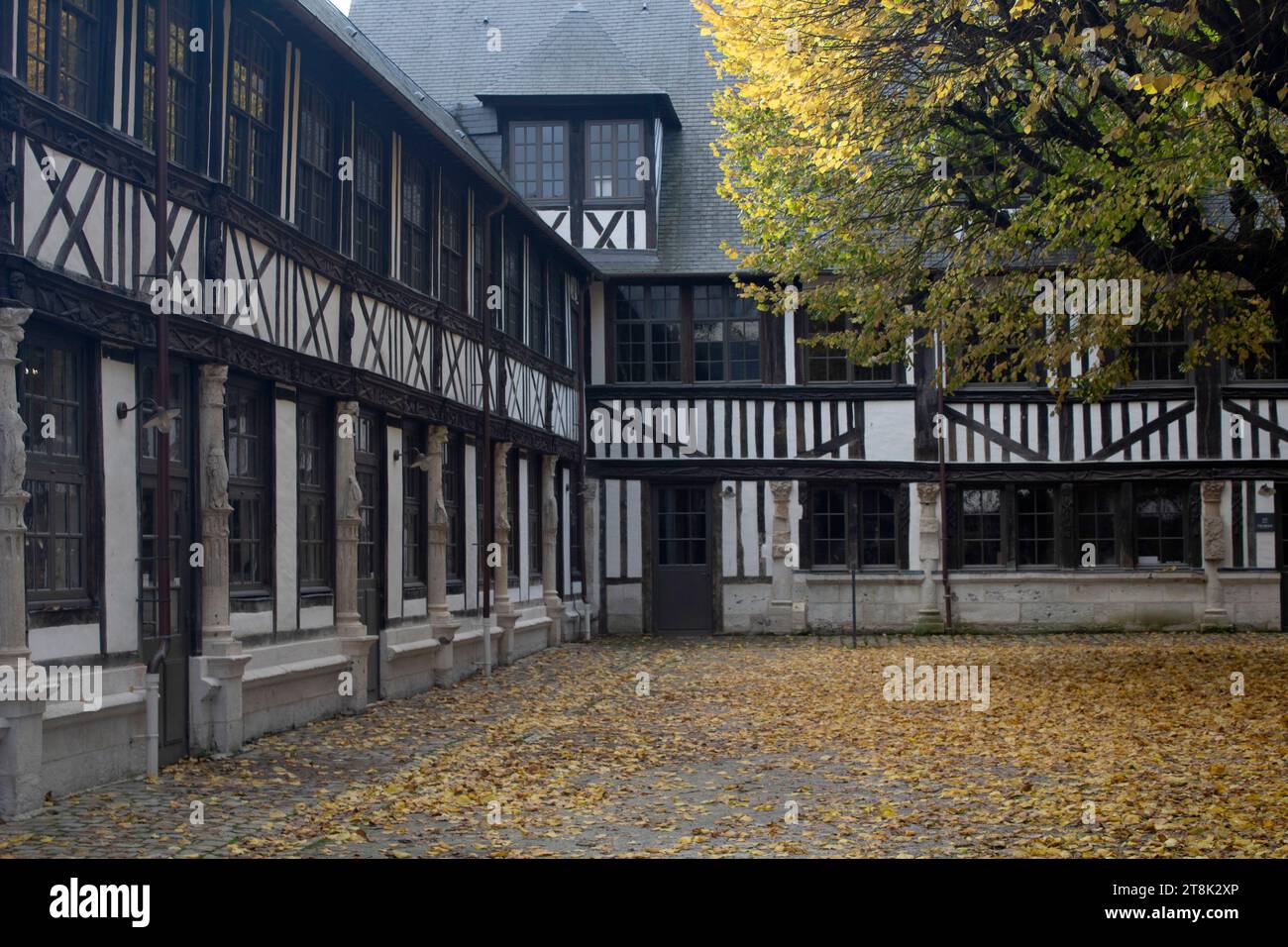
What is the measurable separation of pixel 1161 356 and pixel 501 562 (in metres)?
12.6

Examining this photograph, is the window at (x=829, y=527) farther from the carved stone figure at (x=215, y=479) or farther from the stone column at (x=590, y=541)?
the carved stone figure at (x=215, y=479)

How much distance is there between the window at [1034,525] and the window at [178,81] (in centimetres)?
1753

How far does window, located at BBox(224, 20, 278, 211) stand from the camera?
12156 mm

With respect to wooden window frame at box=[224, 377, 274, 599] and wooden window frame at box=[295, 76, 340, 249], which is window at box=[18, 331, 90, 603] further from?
wooden window frame at box=[295, 76, 340, 249]

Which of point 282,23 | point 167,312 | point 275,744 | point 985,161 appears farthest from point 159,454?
point 985,161

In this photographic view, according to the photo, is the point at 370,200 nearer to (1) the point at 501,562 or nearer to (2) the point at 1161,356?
(1) the point at 501,562

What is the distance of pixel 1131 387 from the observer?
25.5 m

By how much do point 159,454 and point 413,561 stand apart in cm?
658

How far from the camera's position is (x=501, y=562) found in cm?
1973

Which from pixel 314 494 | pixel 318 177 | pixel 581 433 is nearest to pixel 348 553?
pixel 314 494

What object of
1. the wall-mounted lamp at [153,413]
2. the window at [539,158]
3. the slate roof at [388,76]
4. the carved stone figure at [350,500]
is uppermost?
the window at [539,158]

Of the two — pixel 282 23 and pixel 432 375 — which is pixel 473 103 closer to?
pixel 432 375

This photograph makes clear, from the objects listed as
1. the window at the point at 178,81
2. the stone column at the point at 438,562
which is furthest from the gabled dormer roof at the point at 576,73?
the window at the point at 178,81

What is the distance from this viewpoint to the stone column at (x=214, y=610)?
1123 cm
